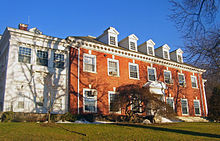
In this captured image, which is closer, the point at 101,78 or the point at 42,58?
the point at 42,58

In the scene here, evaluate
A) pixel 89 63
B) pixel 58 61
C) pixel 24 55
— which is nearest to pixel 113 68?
pixel 89 63

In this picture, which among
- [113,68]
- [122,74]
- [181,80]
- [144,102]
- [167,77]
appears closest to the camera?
[144,102]

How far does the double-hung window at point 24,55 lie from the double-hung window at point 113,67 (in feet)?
23.1

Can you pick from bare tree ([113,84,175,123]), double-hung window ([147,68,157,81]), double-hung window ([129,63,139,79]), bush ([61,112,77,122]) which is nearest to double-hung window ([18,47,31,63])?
bush ([61,112,77,122])

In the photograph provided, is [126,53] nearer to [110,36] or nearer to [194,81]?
[110,36]

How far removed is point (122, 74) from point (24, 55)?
8.81 meters

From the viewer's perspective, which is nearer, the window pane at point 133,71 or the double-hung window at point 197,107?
the window pane at point 133,71

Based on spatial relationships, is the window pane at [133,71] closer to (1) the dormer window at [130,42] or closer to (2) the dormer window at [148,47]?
(1) the dormer window at [130,42]

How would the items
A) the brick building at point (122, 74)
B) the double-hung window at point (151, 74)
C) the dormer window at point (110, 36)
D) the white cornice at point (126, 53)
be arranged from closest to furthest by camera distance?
1. the brick building at point (122, 74)
2. the white cornice at point (126, 53)
3. the dormer window at point (110, 36)
4. the double-hung window at point (151, 74)

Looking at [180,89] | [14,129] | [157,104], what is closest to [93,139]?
[14,129]

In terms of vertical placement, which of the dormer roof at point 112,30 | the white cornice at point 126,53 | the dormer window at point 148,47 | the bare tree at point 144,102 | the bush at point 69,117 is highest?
the dormer roof at point 112,30

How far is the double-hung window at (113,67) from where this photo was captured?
20.8m

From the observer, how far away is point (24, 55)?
16922mm

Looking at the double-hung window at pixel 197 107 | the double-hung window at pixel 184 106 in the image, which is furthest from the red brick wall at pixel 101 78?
the double-hung window at pixel 197 107
